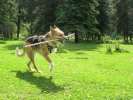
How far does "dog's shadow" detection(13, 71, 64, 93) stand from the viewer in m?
13.9

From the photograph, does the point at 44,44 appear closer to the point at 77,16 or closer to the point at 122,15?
the point at 77,16

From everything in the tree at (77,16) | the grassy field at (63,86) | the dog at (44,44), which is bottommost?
the grassy field at (63,86)

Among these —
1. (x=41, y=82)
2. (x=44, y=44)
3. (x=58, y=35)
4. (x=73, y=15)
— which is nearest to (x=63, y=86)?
(x=41, y=82)

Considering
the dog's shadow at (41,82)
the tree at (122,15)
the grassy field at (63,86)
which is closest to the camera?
the grassy field at (63,86)

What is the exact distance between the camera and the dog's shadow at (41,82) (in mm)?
13931

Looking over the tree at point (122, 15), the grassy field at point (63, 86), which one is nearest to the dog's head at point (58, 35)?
the grassy field at point (63, 86)

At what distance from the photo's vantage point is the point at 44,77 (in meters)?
16.8

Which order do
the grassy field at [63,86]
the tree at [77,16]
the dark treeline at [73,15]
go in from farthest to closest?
the dark treeline at [73,15], the tree at [77,16], the grassy field at [63,86]

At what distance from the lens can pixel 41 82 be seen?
608 inches

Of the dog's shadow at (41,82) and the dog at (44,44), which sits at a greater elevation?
the dog at (44,44)

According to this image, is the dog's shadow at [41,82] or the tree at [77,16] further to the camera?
the tree at [77,16]

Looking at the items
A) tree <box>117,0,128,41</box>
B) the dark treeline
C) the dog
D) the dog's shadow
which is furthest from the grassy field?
tree <box>117,0,128,41</box>

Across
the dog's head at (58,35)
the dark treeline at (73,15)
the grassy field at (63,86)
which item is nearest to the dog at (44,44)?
the dog's head at (58,35)

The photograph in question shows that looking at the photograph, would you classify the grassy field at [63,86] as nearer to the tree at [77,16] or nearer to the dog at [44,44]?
the dog at [44,44]
